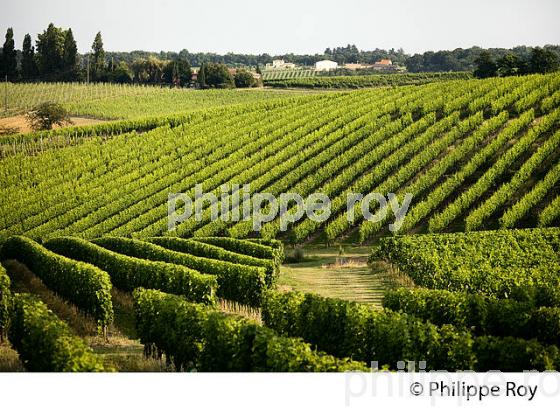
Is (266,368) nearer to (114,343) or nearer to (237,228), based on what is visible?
(114,343)

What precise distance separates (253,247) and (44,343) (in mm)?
10638

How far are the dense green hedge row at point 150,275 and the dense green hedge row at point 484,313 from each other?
3863mm

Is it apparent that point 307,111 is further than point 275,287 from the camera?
Yes

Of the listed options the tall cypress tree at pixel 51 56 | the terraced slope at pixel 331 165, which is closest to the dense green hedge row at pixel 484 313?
the terraced slope at pixel 331 165

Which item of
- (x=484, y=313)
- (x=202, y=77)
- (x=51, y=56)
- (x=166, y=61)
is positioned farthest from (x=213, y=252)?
(x=202, y=77)

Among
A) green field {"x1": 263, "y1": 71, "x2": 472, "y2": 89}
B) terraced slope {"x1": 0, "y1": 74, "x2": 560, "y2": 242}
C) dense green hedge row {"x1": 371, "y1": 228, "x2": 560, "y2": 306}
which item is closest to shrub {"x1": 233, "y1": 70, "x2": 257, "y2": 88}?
green field {"x1": 263, "y1": 71, "x2": 472, "y2": 89}

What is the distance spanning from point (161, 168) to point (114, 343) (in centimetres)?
1716

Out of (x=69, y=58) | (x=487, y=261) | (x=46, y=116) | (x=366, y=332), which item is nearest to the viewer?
(x=366, y=332)

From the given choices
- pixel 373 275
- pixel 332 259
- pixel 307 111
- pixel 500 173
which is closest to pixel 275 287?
pixel 373 275

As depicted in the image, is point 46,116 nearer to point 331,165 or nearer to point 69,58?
point 69,58

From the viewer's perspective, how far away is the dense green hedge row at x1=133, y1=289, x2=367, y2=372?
32.6 ft

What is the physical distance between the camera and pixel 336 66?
5397 cm

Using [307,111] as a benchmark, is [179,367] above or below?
below

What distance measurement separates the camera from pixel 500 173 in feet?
87.5
